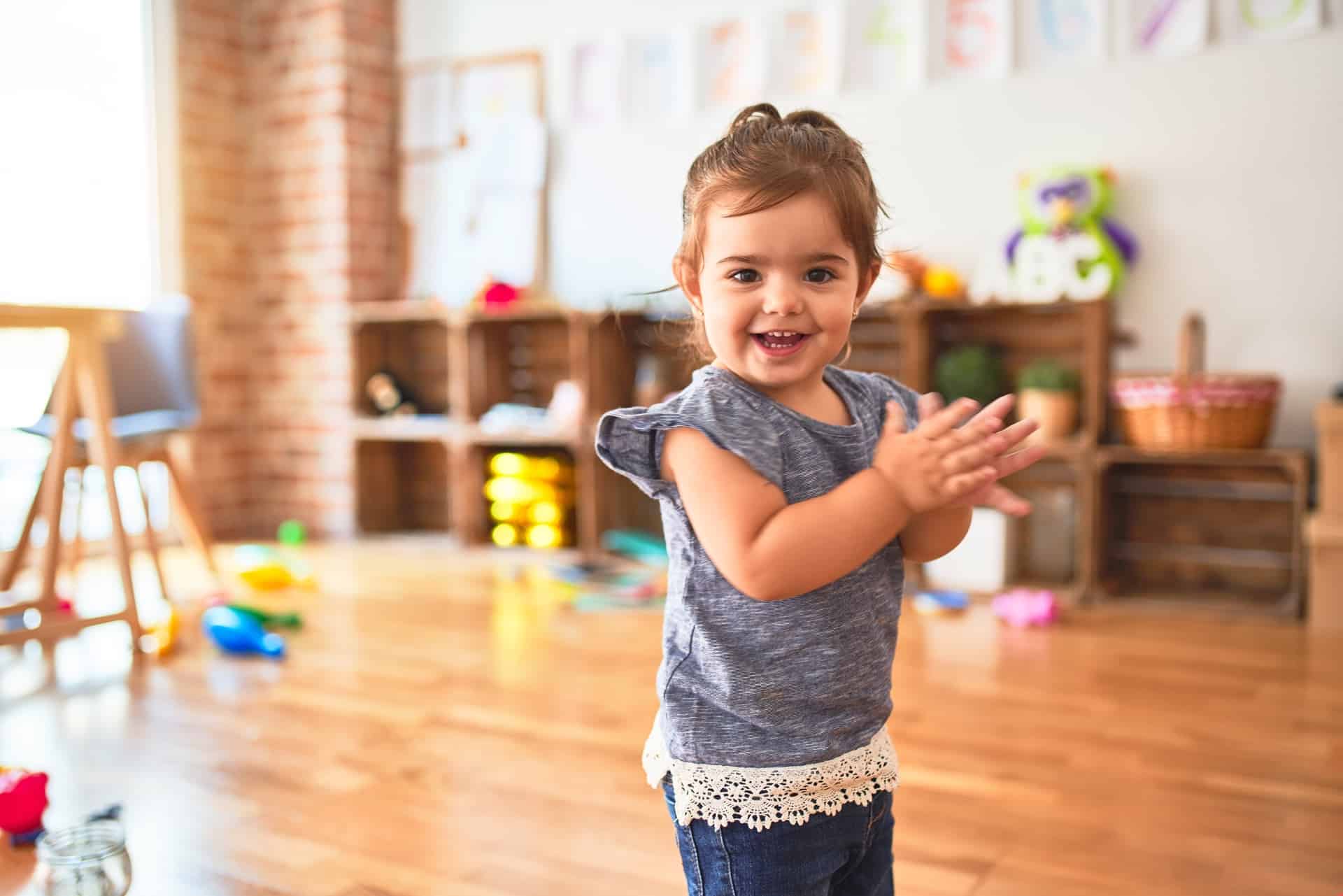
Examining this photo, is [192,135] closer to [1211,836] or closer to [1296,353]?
[1296,353]

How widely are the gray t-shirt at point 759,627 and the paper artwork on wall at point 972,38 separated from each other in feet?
9.50

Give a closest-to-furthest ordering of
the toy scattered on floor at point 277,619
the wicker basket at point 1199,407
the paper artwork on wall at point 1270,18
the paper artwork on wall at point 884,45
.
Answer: the toy scattered on floor at point 277,619
the wicker basket at point 1199,407
the paper artwork on wall at point 1270,18
the paper artwork on wall at point 884,45

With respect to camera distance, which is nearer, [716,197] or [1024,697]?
[716,197]

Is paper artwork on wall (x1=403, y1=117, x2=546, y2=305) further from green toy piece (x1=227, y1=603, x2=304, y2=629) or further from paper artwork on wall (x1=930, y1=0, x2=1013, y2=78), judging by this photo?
green toy piece (x1=227, y1=603, x2=304, y2=629)

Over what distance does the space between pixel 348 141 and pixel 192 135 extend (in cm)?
59

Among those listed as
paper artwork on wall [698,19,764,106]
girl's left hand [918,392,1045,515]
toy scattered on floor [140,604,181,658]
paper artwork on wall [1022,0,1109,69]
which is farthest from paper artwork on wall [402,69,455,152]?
girl's left hand [918,392,1045,515]

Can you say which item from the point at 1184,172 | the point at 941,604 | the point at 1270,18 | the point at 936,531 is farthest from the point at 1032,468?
the point at 936,531

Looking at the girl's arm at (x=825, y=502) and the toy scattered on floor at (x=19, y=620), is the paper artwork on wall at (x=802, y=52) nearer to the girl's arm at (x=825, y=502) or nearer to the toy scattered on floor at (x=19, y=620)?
the toy scattered on floor at (x=19, y=620)

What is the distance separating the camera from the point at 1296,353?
123 inches

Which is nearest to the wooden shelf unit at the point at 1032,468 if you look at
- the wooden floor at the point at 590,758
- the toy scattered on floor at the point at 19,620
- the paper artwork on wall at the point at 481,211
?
the paper artwork on wall at the point at 481,211

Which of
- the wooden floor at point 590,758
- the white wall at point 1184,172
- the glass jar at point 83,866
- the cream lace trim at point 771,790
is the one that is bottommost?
the wooden floor at point 590,758

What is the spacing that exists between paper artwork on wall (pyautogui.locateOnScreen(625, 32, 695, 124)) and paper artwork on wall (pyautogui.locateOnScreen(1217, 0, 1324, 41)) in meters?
1.64

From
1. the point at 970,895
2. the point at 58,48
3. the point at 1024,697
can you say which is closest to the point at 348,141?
the point at 58,48

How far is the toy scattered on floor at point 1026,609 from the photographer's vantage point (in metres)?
2.84
